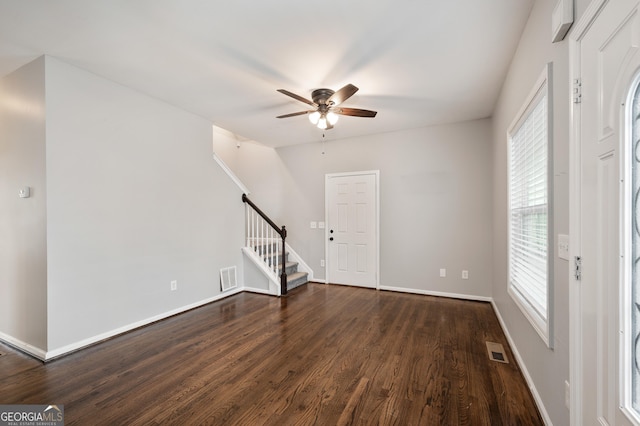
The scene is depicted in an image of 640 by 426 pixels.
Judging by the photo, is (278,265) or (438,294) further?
(278,265)

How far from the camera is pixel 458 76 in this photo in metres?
2.76

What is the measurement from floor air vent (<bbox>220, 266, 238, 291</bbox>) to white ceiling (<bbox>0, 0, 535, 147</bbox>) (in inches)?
99.6

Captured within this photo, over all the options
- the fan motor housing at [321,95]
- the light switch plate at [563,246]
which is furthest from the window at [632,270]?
the fan motor housing at [321,95]

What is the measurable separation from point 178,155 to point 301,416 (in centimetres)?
334

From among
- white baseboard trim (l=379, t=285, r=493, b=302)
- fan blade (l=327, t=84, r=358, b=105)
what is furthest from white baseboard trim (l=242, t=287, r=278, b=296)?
fan blade (l=327, t=84, r=358, b=105)

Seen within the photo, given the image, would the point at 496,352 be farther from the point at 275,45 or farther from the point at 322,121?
the point at 275,45

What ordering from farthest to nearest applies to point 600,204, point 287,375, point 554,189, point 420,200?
point 420,200 < point 287,375 < point 554,189 < point 600,204

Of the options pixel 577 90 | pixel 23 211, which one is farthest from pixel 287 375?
pixel 23 211

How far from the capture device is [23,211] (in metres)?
2.57

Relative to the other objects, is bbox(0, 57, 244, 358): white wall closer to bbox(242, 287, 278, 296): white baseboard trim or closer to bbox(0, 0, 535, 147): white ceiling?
bbox(0, 0, 535, 147): white ceiling

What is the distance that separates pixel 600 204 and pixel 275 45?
2.36 metres

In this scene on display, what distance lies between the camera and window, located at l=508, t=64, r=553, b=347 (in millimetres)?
1609

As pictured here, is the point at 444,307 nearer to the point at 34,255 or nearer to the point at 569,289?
the point at 569,289

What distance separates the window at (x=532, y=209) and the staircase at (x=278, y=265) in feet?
10.6
